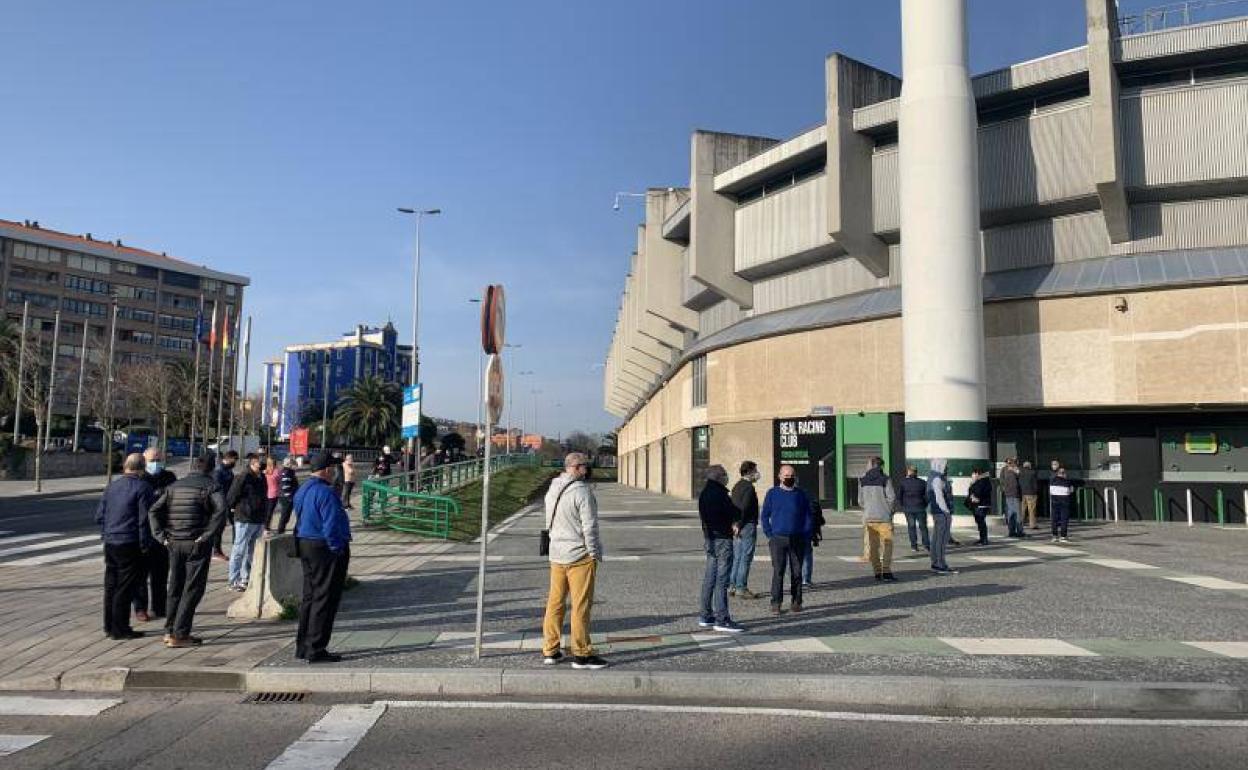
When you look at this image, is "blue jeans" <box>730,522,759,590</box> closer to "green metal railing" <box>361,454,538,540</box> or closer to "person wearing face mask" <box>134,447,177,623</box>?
"person wearing face mask" <box>134,447,177,623</box>

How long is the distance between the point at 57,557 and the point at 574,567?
11.8 m

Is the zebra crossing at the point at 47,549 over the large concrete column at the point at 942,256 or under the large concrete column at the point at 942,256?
under

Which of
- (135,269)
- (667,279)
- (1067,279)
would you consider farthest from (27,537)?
(135,269)

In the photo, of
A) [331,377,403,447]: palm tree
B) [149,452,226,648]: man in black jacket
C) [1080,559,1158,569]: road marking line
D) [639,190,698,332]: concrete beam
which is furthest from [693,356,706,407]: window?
[331,377,403,447]: palm tree

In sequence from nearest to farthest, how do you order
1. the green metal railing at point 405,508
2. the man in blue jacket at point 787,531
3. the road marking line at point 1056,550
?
the man in blue jacket at point 787,531 → the road marking line at point 1056,550 → the green metal railing at point 405,508

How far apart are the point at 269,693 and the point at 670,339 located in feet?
132

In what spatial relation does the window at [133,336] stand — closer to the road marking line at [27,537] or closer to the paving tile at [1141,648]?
the road marking line at [27,537]

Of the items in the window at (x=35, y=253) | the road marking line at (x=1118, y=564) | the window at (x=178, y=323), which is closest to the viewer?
the road marking line at (x=1118, y=564)

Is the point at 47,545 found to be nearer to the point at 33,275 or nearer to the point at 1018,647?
the point at 1018,647

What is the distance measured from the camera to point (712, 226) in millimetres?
32438

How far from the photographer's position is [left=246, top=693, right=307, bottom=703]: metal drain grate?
5.90 metres

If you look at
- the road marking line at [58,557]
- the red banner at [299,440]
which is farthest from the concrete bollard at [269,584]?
the red banner at [299,440]

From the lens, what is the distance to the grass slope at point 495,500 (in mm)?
18742

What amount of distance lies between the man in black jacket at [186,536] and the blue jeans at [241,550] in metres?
3.18
